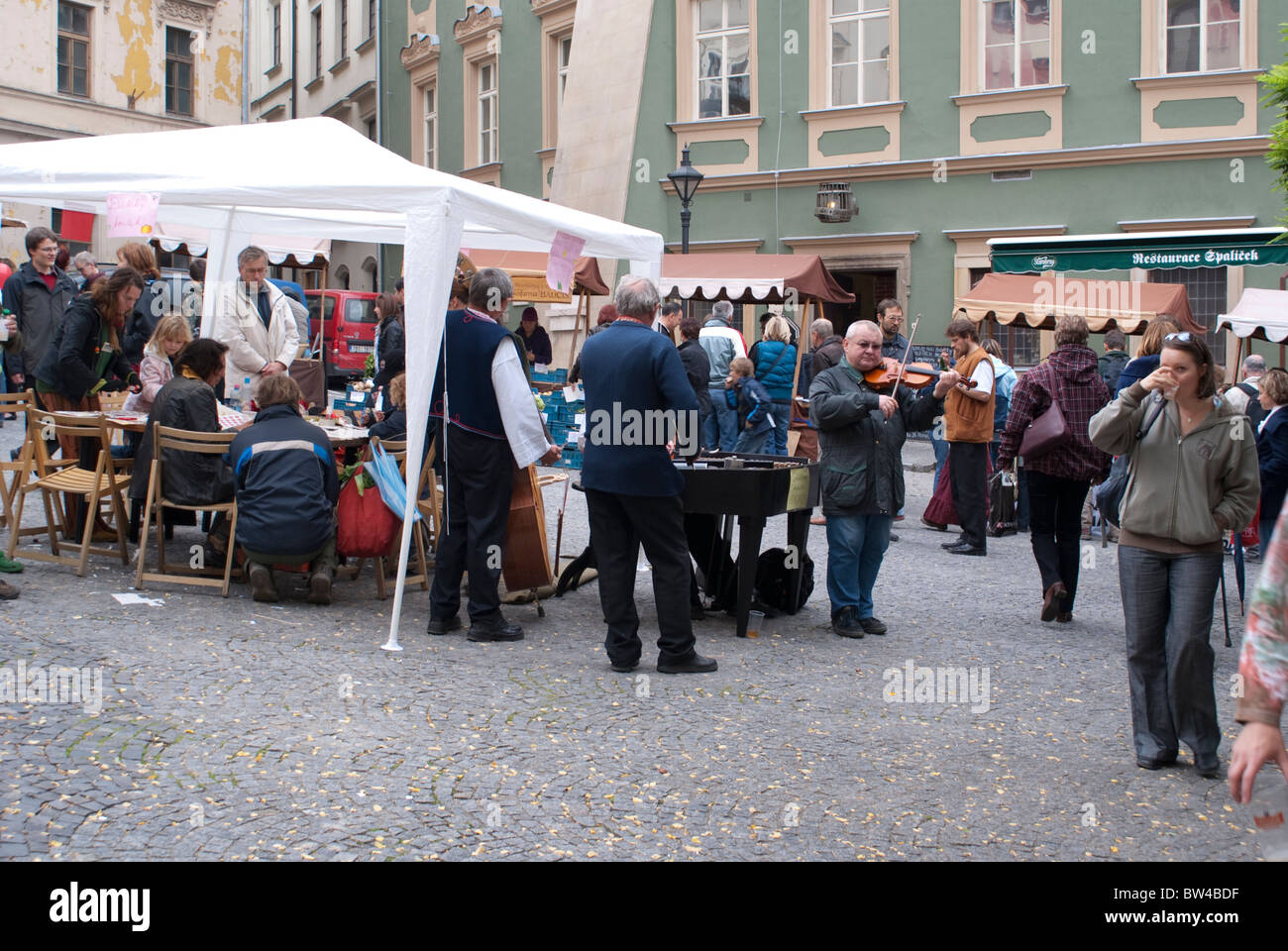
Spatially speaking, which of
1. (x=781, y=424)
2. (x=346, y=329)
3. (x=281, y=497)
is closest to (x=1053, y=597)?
(x=281, y=497)

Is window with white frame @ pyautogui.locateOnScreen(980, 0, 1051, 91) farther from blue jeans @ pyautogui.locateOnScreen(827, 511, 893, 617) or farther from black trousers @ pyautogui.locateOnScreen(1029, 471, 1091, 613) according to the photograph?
blue jeans @ pyautogui.locateOnScreen(827, 511, 893, 617)

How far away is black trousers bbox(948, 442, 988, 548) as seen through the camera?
10586mm

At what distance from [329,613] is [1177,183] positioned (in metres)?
13.9

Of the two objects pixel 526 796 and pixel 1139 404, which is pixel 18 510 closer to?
pixel 526 796

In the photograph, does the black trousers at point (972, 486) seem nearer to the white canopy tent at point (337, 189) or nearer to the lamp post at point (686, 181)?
the white canopy tent at point (337, 189)

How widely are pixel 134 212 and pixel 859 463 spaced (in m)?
4.37

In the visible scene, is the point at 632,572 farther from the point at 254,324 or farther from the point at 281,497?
the point at 254,324

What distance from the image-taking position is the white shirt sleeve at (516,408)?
6.79 metres

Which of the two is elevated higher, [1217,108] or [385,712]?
[1217,108]

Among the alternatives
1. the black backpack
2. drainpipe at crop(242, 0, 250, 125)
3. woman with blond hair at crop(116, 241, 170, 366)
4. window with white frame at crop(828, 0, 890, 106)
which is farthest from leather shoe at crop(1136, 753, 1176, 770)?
drainpipe at crop(242, 0, 250, 125)

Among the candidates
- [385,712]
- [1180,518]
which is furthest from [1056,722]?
[385,712]

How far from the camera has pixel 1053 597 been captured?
7.75 meters

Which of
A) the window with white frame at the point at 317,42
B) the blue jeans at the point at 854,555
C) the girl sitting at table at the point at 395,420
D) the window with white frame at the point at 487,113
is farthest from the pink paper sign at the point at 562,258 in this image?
the window with white frame at the point at 317,42

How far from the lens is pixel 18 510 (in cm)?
838
